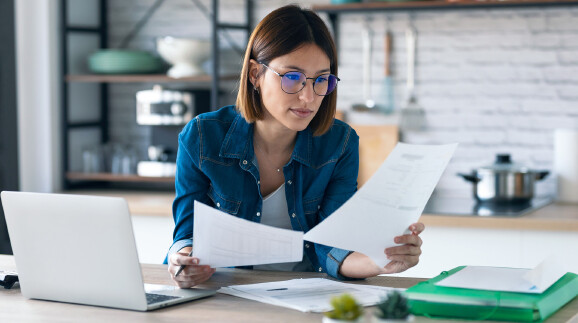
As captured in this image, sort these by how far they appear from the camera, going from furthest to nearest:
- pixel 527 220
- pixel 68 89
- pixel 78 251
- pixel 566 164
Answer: pixel 68 89 < pixel 566 164 < pixel 527 220 < pixel 78 251

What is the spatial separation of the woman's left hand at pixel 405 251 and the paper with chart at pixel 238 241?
0.24 meters

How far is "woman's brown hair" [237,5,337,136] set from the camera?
2070 millimetres

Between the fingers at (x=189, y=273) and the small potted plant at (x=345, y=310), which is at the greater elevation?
the small potted plant at (x=345, y=310)

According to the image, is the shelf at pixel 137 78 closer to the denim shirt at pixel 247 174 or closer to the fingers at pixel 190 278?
the denim shirt at pixel 247 174

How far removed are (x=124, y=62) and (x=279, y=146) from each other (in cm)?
207

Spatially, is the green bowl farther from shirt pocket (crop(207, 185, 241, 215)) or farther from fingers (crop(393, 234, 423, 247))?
fingers (crop(393, 234, 423, 247))

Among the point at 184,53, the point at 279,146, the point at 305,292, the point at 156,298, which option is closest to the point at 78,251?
the point at 156,298

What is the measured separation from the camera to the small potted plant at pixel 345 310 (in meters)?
1.23

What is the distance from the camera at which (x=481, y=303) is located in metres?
1.52

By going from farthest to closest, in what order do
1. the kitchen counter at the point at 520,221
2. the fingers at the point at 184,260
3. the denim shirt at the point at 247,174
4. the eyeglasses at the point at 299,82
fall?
the kitchen counter at the point at 520,221
the denim shirt at the point at 247,174
the eyeglasses at the point at 299,82
the fingers at the point at 184,260

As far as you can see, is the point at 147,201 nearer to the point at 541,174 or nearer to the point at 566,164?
the point at 541,174

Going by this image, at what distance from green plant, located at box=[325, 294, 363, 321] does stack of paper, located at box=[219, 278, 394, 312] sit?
14.3 inches

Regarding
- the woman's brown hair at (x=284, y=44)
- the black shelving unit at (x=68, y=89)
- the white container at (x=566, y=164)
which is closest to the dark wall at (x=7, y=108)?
the black shelving unit at (x=68, y=89)

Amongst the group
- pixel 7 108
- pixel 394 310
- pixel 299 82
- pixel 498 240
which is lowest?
pixel 498 240
